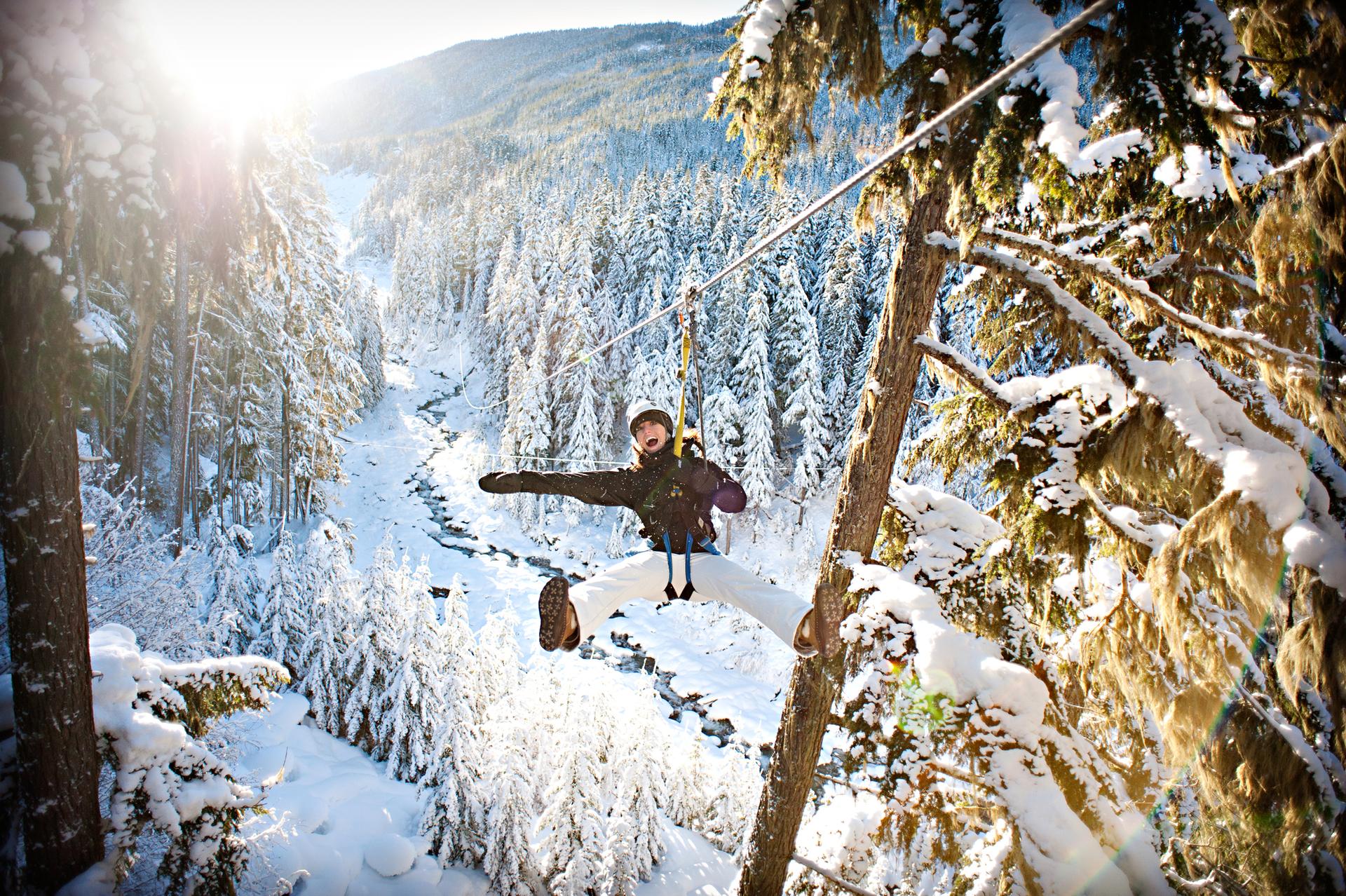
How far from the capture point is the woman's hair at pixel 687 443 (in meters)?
5.23

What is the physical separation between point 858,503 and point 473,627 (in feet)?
56.7

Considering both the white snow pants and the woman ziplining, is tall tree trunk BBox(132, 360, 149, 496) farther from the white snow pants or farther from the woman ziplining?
the white snow pants

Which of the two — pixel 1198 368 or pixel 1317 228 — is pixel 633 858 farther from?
pixel 1317 228

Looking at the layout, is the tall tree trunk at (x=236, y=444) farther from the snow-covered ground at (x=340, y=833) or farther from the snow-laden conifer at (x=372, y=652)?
the snow-covered ground at (x=340, y=833)

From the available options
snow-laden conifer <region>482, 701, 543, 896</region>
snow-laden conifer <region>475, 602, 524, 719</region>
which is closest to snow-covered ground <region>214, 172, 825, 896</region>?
snow-laden conifer <region>482, 701, 543, 896</region>

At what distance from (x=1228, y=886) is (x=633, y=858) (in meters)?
6.92

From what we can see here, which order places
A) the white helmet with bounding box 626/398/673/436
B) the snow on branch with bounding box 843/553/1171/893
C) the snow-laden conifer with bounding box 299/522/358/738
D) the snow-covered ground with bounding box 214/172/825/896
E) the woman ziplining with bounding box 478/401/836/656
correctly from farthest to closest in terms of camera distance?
1. the snow-laden conifer with bounding box 299/522/358/738
2. the snow-covered ground with bounding box 214/172/825/896
3. the white helmet with bounding box 626/398/673/436
4. the woman ziplining with bounding box 478/401/836/656
5. the snow on branch with bounding box 843/553/1171/893

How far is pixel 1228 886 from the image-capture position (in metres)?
3.90

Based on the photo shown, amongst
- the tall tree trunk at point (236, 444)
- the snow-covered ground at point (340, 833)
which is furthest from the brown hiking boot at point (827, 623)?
the tall tree trunk at point (236, 444)

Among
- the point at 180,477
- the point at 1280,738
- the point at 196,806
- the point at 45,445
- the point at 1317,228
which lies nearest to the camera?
the point at 1317,228

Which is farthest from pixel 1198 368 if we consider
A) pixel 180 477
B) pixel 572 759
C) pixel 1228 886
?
pixel 180 477

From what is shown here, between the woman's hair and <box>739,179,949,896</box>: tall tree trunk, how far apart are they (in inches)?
51.3

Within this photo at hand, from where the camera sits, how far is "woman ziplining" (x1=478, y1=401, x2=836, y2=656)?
4.54m

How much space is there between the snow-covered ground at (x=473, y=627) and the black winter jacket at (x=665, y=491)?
3503mm
